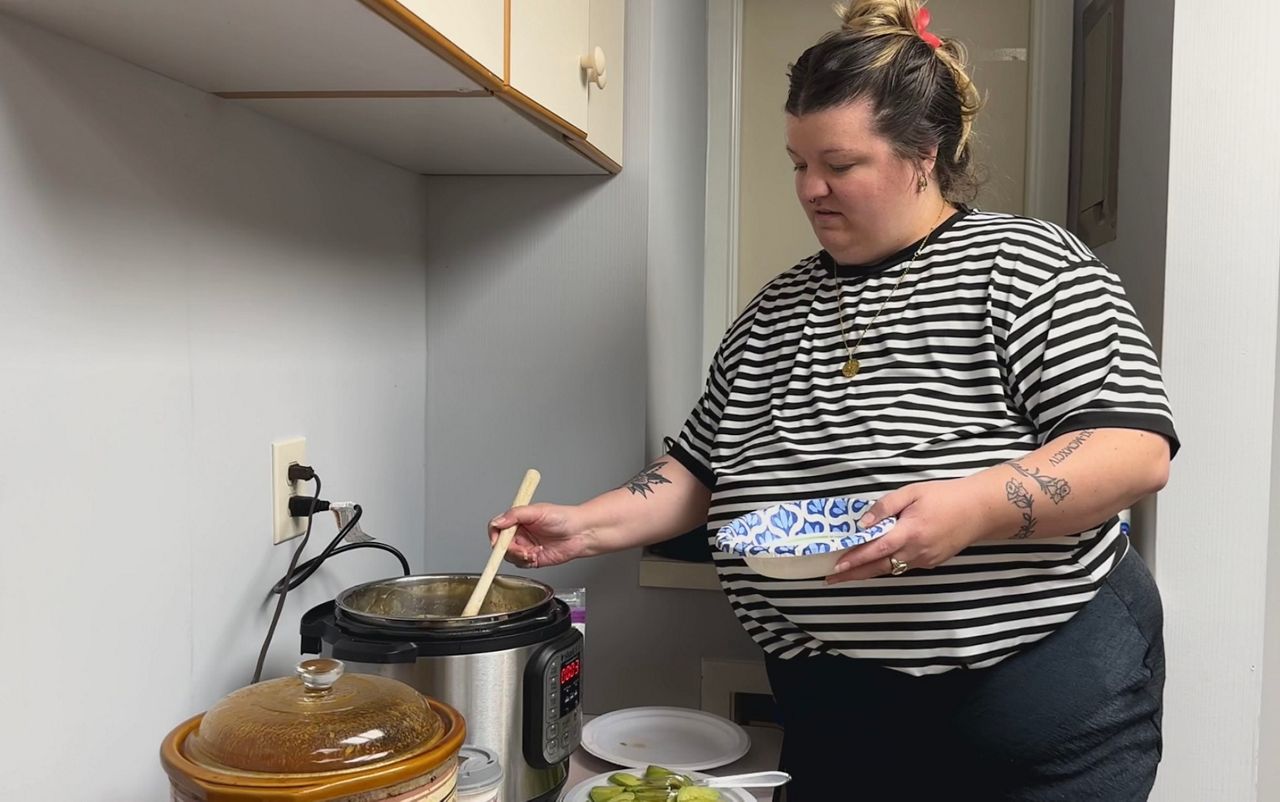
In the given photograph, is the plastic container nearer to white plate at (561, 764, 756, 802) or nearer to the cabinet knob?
white plate at (561, 764, 756, 802)

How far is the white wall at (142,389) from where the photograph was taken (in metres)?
0.77

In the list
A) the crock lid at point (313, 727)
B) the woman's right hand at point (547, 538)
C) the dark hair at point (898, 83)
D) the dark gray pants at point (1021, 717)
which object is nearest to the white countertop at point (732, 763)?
the dark gray pants at point (1021, 717)

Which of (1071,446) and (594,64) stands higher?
(594,64)

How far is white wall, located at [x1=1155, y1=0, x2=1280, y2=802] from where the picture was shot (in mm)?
1313

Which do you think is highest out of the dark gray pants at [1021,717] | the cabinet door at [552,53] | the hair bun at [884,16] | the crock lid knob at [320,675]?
the hair bun at [884,16]

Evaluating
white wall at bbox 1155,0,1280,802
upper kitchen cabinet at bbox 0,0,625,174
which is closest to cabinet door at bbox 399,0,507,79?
upper kitchen cabinet at bbox 0,0,625,174

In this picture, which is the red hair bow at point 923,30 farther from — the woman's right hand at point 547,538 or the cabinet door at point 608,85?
the woman's right hand at point 547,538

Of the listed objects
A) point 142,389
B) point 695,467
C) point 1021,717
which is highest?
point 142,389

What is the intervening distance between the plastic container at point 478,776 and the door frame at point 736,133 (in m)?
1.27

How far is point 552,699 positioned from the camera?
1004mm

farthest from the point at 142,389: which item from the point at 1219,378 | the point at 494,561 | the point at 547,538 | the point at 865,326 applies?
the point at 1219,378

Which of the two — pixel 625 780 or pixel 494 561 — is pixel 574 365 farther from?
pixel 625 780

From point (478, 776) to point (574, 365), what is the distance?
30.7 inches

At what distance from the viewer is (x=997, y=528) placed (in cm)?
94
